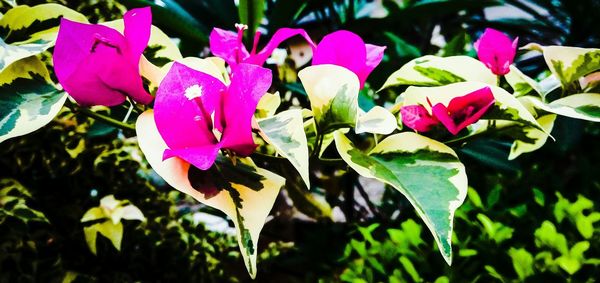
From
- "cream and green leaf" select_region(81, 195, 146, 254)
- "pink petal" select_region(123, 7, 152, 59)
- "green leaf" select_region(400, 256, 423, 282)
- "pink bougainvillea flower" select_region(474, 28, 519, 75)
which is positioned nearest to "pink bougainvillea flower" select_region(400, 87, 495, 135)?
"pink bougainvillea flower" select_region(474, 28, 519, 75)

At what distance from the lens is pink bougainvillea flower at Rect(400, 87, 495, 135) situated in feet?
1.11

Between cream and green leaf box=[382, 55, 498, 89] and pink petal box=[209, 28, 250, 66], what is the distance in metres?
0.14

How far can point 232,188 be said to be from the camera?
0.31 meters

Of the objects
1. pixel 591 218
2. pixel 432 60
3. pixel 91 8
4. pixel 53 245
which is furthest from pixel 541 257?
pixel 91 8

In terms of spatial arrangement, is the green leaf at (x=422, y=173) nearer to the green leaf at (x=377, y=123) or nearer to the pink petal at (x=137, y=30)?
the green leaf at (x=377, y=123)

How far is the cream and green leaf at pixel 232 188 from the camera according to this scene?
0.28 metres

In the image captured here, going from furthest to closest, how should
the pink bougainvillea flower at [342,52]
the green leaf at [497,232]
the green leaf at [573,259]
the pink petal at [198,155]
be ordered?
the green leaf at [497,232] < the green leaf at [573,259] < the pink bougainvillea flower at [342,52] < the pink petal at [198,155]

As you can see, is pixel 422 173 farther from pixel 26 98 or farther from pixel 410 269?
pixel 410 269

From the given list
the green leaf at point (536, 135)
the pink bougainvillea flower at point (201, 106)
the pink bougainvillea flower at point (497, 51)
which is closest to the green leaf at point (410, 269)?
the green leaf at point (536, 135)

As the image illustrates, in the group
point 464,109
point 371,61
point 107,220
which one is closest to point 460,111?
point 464,109

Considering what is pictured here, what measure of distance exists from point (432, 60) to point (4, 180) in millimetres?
849

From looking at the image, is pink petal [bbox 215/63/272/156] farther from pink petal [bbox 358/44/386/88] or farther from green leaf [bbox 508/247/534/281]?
green leaf [bbox 508/247/534/281]

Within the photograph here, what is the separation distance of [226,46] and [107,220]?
62 cm

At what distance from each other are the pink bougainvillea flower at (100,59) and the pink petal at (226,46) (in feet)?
0.27
